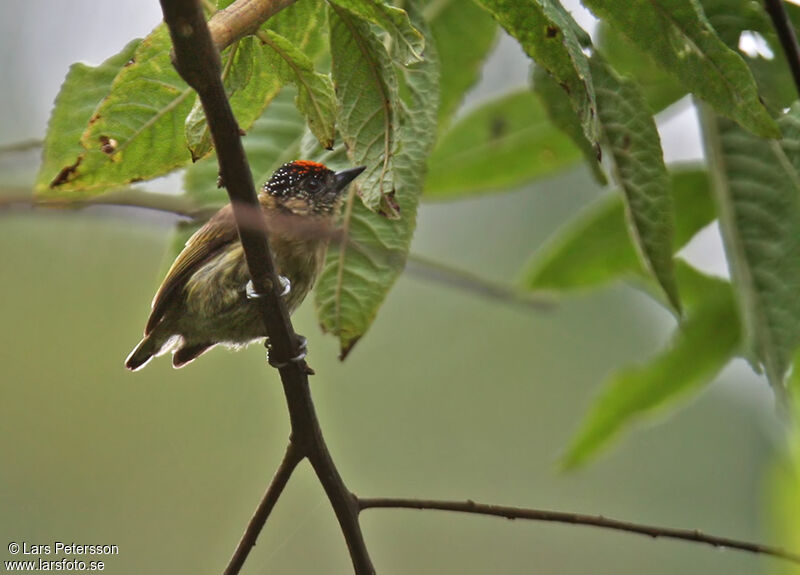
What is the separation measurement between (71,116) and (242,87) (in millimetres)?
409

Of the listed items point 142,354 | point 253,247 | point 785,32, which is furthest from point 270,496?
point 142,354

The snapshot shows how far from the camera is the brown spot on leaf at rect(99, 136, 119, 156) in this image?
1.58 metres

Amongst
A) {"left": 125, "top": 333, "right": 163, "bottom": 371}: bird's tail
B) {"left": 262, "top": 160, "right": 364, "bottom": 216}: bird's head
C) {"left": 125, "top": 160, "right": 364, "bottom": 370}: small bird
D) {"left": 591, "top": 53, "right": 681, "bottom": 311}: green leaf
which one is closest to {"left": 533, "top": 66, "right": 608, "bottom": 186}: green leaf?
{"left": 591, "top": 53, "right": 681, "bottom": 311}: green leaf

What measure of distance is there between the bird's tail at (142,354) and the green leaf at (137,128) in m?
1.78

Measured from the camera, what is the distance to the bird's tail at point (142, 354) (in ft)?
11.0

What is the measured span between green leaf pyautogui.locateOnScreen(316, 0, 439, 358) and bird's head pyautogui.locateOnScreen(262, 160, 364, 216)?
1.62 metres

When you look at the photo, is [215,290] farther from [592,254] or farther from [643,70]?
[643,70]

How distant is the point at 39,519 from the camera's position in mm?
5777

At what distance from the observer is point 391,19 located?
1336 mm

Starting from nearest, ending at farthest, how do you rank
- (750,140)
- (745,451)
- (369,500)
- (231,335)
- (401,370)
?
(369,500), (750,140), (231,335), (401,370), (745,451)

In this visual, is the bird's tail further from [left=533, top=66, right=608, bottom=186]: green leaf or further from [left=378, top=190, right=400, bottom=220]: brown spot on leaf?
[left=378, top=190, right=400, bottom=220]: brown spot on leaf

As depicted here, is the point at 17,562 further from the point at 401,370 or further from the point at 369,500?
the point at 401,370

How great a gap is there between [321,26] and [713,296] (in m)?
1.25

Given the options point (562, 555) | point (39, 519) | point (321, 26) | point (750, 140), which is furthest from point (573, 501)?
point (321, 26)
